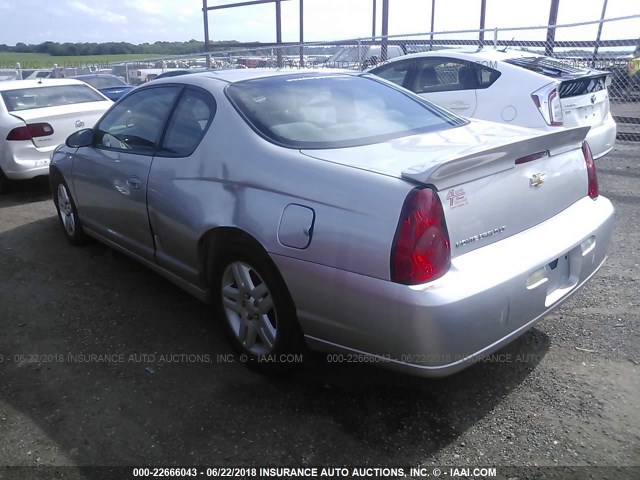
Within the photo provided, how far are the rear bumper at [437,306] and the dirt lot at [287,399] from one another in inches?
15.2

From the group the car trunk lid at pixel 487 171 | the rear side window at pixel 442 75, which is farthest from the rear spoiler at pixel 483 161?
the rear side window at pixel 442 75

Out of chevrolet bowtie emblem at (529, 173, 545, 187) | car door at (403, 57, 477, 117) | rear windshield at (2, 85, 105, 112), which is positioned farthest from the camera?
rear windshield at (2, 85, 105, 112)

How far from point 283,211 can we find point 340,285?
0.48 meters

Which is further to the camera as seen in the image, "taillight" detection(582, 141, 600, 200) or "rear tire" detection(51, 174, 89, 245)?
"rear tire" detection(51, 174, 89, 245)

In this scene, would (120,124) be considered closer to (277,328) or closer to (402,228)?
(277,328)

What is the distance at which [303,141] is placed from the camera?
2.85m

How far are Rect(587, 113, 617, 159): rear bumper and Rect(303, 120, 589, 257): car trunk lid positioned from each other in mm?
3632

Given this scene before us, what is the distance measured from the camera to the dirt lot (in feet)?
7.90

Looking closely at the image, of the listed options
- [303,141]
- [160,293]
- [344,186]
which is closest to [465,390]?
[344,186]

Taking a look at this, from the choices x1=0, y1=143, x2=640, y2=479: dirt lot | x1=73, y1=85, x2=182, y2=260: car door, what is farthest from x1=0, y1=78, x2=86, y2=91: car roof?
x1=0, y1=143, x2=640, y2=479: dirt lot

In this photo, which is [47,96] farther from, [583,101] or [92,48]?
[92,48]

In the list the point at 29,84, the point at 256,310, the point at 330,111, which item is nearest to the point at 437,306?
the point at 256,310

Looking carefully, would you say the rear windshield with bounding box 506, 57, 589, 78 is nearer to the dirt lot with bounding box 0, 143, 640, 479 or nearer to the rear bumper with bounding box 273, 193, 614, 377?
the dirt lot with bounding box 0, 143, 640, 479

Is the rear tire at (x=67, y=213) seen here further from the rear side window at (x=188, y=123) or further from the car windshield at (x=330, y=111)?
the car windshield at (x=330, y=111)
